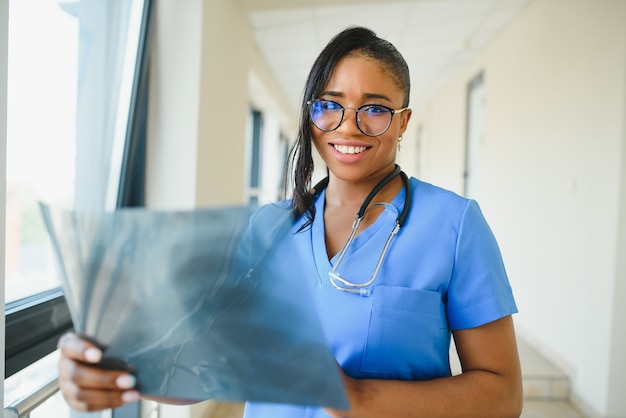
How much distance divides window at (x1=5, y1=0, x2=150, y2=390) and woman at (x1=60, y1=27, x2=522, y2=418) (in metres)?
0.79

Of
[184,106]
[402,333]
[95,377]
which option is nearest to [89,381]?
[95,377]

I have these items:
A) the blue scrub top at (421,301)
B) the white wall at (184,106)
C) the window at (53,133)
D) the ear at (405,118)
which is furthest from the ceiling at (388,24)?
the blue scrub top at (421,301)

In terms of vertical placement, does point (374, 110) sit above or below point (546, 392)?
above

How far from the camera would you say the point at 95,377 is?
487 mm

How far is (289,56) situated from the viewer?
3951mm

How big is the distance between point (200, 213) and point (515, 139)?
346cm

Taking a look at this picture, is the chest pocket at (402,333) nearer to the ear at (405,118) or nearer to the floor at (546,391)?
the ear at (405,118)

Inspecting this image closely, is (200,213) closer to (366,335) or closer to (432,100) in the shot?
(366,335)

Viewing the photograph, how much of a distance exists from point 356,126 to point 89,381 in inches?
20.7

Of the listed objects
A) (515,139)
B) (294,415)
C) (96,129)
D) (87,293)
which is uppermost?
(515,139)

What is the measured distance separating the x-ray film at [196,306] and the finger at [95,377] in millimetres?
11

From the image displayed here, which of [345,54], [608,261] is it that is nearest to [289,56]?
[608,261]

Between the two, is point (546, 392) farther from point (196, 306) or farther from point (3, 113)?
point (3, 113)

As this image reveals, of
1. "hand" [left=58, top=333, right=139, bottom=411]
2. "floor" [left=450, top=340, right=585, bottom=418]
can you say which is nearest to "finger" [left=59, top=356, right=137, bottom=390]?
"hand" [left=58, top=333, right=139, bottom=411]
